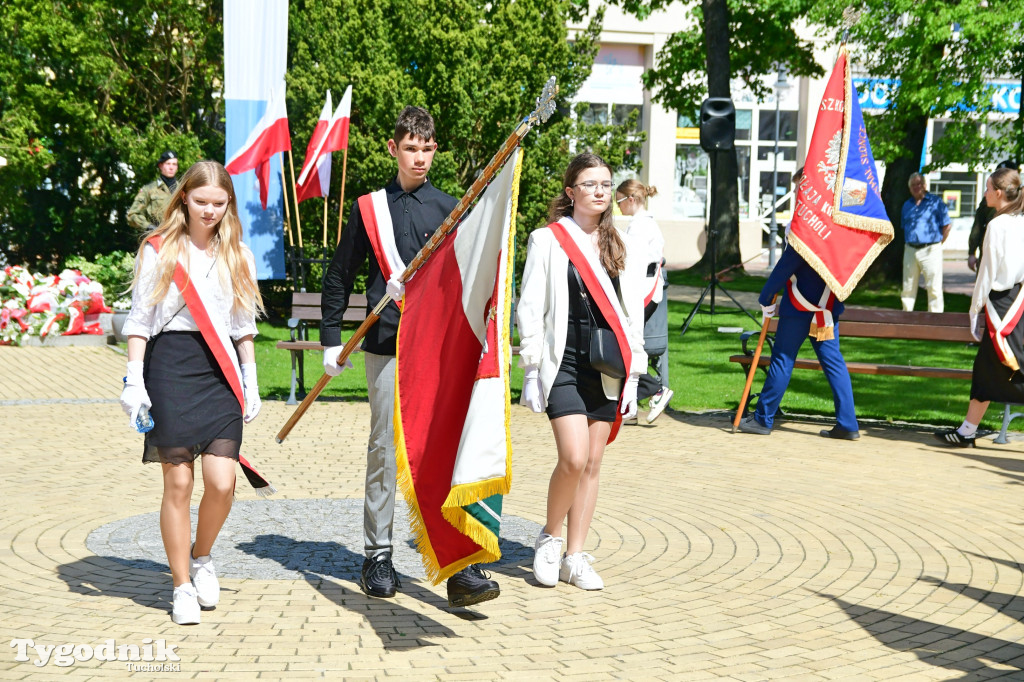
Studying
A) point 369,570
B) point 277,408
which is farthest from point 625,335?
point 277,408

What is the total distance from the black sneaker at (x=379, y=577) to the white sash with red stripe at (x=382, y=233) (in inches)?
50.5

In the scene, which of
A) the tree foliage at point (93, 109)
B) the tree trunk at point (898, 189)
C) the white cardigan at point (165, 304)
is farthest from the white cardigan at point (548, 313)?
the tree trunk at point (898, 189)

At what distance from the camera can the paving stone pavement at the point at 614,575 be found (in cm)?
437

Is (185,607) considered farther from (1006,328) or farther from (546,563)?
(1006,328)

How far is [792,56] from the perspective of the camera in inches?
1030

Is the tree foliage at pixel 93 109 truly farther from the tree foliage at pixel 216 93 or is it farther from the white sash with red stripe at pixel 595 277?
the white sash with red stripe at pixel 595 277

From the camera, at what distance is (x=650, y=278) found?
359 inches

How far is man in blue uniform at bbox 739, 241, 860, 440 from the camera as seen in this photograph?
30.1ft

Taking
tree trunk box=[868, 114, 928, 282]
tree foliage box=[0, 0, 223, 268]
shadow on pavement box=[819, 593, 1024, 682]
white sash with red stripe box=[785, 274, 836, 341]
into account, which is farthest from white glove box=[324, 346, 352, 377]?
tree trunk box=[868, 114, 928, 282]

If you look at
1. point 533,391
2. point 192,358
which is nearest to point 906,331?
point 533,391

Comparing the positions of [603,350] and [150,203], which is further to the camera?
[150,203]

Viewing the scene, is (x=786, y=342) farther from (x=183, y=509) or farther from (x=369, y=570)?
(x=183, y=509)

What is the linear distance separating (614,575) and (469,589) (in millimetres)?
1027

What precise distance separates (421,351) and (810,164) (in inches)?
228
